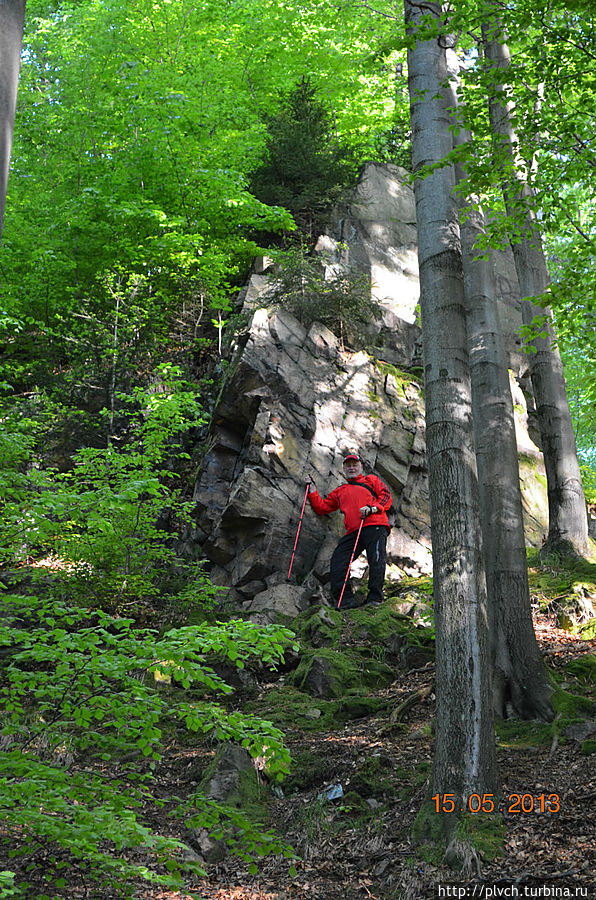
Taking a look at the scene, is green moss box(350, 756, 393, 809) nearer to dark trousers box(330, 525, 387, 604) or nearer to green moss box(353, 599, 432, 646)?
green moss box(353, 599, 432, 646)

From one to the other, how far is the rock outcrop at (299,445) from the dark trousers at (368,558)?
0.40 meters

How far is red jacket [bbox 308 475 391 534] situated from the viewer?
33.4ft

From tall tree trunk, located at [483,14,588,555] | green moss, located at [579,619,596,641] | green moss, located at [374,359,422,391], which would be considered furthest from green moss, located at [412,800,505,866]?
green moss, located at [374,359,422,391]

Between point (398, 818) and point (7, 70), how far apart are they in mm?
4985

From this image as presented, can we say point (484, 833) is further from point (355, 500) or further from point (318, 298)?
point (318, 298)

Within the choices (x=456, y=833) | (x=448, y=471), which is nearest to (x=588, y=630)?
(x=448, y=471)

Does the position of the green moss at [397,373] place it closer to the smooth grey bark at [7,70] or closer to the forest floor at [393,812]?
the forest floor at [393,812]

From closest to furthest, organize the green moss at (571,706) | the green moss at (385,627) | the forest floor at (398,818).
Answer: the forest floor at (398,818)
the green moss at (571,706)
the green moss at (385,627)

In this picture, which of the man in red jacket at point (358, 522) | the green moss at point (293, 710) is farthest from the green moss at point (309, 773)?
the man in red jacket at point (358, 522)

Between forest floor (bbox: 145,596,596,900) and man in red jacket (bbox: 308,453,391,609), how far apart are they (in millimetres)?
3228

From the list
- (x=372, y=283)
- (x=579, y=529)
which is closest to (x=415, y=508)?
(x=579, y=529)

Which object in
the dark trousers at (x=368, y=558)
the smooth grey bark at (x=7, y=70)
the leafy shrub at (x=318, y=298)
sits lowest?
the dark trousers at (x=368, y=558)

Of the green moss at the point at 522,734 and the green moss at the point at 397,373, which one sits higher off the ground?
the green moss at the point at 397,373

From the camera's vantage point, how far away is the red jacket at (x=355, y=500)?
1019 centimetres
